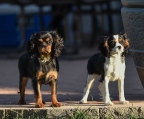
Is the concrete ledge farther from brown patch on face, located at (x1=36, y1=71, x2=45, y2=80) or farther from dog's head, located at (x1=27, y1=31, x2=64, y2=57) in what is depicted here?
dog's head, located at (x1=27, y1=31, x2=64, y2=57)

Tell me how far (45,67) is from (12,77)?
411 centimetres

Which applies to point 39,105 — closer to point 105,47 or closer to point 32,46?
point 32,46

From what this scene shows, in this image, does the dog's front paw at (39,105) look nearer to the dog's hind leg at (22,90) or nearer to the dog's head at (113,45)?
the dog's hind leg at (22,90)

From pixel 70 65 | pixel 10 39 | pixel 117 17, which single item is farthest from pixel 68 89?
pixel 117 17

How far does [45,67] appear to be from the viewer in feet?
26.0

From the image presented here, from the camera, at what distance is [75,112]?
25.2 feet

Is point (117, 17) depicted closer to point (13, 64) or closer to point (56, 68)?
point (13, 64)

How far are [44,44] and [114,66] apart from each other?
86 centimetres

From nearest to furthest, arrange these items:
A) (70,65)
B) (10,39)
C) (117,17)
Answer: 1. (70,65)
2. (10,39)
3. (117,17)

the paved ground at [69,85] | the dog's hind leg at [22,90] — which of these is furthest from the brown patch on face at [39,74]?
the paved ground at [69,85]

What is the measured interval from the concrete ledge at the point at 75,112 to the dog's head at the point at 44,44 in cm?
62

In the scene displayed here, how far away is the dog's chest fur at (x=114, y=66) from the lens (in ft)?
26.3

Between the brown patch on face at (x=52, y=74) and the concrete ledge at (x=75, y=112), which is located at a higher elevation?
the brown patch on face at (x=52, y=74)

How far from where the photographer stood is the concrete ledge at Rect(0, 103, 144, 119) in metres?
7.71
